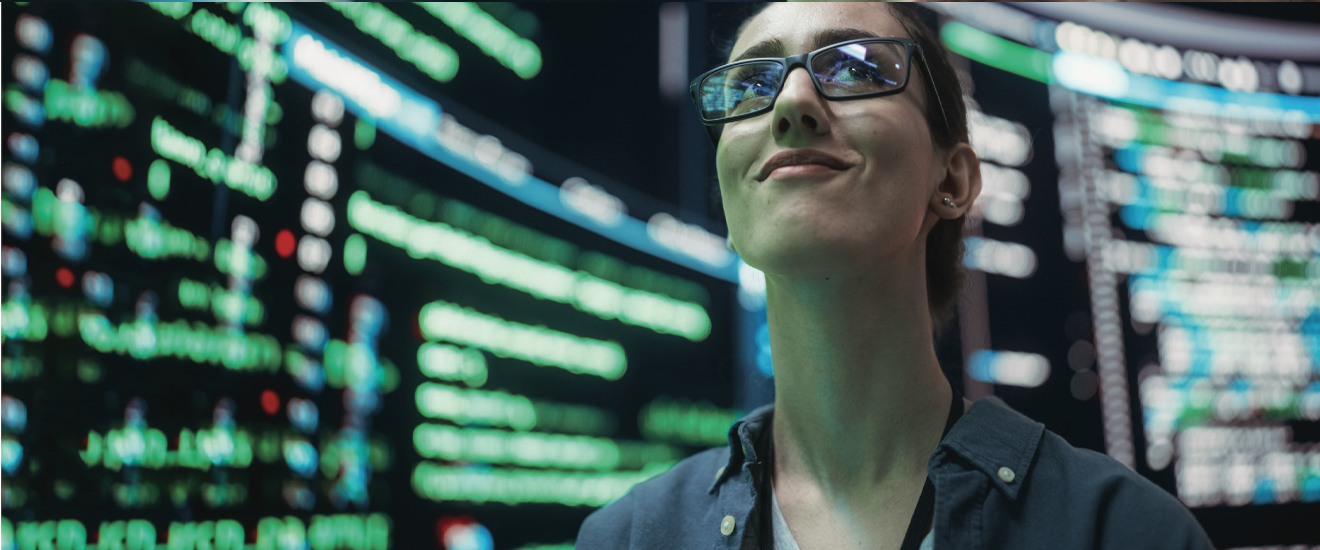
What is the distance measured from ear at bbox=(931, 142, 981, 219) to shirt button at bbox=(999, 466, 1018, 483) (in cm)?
28

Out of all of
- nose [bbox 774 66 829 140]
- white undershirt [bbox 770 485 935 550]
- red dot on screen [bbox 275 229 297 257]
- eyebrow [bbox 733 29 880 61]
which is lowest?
white undershirt [bbox 770 485 935 550]

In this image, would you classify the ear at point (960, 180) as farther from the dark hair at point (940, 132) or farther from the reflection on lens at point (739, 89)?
the reflection on lens at point (739, 89)

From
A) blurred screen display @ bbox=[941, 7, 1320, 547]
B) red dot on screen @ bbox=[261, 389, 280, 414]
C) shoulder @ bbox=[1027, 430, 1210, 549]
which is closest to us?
shoulder @ bbox=[1027, 430, 1210, 549]

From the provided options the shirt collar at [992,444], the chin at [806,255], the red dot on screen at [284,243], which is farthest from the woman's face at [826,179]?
the red dot on screen at [284,243]

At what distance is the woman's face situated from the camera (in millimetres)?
739

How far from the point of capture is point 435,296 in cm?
145

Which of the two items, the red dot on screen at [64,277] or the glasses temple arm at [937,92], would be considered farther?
the red dot on screen at [64,277]

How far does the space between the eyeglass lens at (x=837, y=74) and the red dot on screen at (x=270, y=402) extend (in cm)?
80

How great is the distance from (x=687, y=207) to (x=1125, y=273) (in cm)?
107

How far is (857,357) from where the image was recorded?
2.67 feet

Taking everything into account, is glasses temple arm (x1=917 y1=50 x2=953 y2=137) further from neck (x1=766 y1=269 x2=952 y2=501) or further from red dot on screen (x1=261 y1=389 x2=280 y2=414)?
red dot on screen (x1=261 y1=389 x2=280 y2=414)

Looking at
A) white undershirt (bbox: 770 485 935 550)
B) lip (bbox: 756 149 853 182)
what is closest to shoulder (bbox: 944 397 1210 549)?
white undershirt (bbox: 770 485 935 550)

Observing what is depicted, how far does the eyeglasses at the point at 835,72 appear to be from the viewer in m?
0.79

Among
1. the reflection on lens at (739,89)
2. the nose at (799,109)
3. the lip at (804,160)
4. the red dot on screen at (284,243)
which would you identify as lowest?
the red dot on screen at (284,243)
